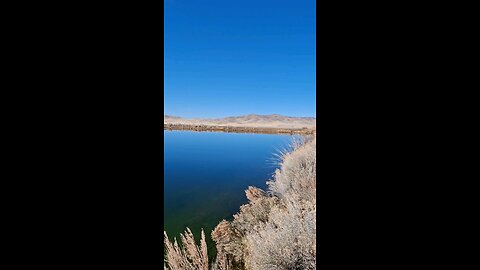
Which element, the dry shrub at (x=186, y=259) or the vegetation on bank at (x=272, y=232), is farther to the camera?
the dry shrub at (x=186, y=259)

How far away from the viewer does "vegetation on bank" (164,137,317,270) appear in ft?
6.75

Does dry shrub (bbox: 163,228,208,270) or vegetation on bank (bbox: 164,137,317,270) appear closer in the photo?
vegetation on bank (bbox: 164,137,317,270)

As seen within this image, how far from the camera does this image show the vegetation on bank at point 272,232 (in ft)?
6.75

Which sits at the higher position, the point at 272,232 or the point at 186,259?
the point at 272,232

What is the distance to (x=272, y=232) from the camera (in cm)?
219
